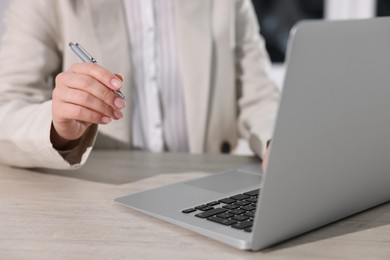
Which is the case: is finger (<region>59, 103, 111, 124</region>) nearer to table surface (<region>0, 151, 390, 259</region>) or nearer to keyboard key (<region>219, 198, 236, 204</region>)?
table surface (<region>0, 151, 390, 259</region>)

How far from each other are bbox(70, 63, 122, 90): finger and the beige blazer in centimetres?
21

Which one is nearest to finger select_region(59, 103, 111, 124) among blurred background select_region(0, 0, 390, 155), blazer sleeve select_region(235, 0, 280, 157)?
blazer sleeve select_region(235, 0, 280, 157)

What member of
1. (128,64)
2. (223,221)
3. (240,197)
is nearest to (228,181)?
(240,197)

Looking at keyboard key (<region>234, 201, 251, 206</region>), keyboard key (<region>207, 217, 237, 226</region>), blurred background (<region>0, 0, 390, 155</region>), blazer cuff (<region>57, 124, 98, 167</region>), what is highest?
keyboard key (<region>207, 217, 237, 226</region>)

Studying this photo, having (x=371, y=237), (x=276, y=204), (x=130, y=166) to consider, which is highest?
(x=276, y=204)

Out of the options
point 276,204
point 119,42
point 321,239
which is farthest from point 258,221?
point 119,42

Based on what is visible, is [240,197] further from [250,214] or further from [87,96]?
[87,96]

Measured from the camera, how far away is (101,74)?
2.86 ft

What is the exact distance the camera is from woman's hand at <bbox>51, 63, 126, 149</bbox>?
34.5 inches

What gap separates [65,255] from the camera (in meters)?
0.69

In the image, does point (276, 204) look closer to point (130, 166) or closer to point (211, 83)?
point (130, 166)

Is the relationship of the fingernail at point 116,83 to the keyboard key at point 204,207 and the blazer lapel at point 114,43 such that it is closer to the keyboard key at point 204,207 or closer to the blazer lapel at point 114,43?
the keyboard key at point 204,207

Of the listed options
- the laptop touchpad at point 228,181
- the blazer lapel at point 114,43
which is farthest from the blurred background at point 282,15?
the laptop touchpad at point 228,181

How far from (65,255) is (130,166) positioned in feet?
1.59
